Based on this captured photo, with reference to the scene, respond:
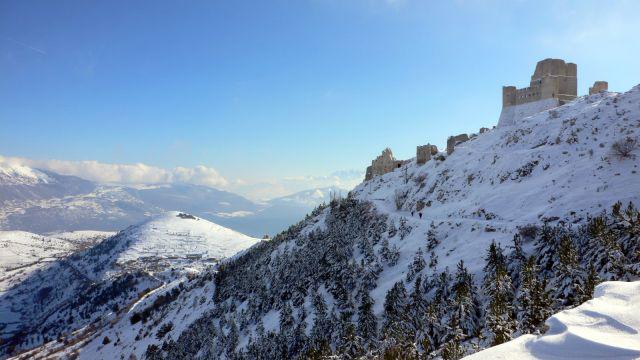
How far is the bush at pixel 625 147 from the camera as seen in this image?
40438 mm

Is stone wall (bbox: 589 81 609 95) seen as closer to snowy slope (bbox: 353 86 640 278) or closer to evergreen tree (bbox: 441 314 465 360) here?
snowy slope (bbox: 353 86 640 278)

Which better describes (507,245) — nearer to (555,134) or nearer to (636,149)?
(636,149)

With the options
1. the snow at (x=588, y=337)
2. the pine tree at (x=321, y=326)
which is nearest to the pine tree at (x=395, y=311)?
the pine tree at (x=321, y=326)

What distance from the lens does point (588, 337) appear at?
1077 centimetres

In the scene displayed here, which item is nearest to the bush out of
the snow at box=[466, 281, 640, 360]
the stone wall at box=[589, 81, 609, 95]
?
the snow at box=[466, 281, 640, 360]

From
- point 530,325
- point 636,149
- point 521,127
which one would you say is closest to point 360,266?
point 530,325

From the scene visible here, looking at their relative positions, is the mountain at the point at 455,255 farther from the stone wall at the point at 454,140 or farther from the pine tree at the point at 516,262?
the stone wall at the point at 454,140

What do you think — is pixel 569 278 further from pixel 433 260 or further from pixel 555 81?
pixel 555 81

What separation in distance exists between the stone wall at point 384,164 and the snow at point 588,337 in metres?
93.4

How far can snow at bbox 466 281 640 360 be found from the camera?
10.1 meters

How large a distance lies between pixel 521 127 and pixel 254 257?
72.4 m

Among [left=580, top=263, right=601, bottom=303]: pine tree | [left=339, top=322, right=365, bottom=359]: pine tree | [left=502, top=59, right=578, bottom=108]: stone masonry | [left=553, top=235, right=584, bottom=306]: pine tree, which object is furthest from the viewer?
[left=502, top=59, right=578, bottom=108]: stone masonry

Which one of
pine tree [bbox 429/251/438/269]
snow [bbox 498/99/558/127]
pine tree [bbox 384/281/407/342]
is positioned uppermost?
snow [bbox 498/99/558/127]

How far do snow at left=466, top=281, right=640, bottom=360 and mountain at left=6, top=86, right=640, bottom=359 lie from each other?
17.8 feet
